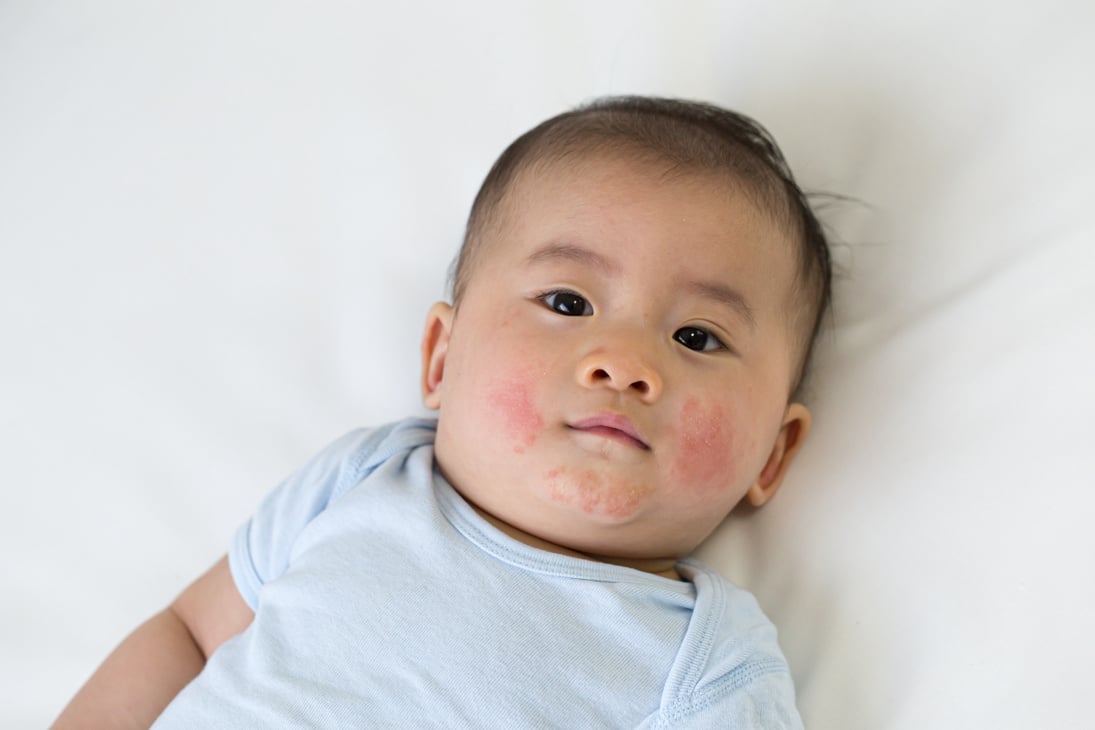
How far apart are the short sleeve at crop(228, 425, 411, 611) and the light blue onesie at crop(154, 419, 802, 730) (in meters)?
0.08

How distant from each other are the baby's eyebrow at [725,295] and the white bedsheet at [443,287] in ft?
0.77

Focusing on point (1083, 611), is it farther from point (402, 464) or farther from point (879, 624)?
point (402, 464)

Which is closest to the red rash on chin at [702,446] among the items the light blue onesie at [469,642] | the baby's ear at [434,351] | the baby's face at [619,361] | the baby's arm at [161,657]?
the baby's face at [619,361]

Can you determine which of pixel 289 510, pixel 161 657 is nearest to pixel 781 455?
pixel 289 510

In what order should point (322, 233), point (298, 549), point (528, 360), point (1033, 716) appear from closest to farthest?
point (1033, 716) < point (528, 360) < point (298, 549) < point (322, 233)

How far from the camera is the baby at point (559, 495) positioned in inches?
48.6

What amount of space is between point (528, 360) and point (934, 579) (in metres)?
0.52

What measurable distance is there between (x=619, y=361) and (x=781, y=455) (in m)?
0.37

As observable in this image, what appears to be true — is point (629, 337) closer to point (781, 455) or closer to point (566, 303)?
point (566, 303)

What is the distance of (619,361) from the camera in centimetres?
124

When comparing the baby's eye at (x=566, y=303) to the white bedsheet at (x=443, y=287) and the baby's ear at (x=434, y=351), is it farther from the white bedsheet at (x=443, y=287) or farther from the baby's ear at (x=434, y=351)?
the white bedsheet at (x=443, y=287)

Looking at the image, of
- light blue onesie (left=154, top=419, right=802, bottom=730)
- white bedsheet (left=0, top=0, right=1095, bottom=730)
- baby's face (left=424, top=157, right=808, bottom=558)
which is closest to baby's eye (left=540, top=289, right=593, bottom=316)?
baby's face (left=424, top=157, right=808, bottom=558)

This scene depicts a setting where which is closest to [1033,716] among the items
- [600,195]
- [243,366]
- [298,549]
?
[600,195]

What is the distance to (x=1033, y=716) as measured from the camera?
1.19m
